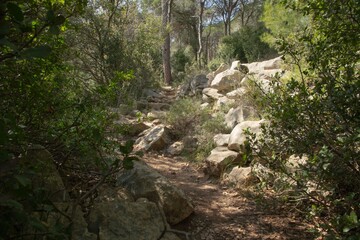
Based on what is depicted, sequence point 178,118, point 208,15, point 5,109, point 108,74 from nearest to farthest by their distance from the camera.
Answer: point 5,109 → point 178,118 → point 108,74 → point 208,15

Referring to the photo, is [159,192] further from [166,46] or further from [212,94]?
[166,46]

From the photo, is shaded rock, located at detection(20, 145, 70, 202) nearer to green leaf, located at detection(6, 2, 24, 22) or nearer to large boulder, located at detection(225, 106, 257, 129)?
green leaf, located at detection(6, 2, 24, 22)

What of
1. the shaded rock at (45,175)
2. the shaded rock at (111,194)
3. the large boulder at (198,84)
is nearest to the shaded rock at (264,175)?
the shaded rock at (111,194)

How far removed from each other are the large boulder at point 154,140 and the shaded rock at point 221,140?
68.7 inches

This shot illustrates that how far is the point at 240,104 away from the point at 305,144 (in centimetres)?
538

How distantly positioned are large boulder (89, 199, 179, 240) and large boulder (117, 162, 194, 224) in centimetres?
92

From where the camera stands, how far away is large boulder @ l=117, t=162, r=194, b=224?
365cm

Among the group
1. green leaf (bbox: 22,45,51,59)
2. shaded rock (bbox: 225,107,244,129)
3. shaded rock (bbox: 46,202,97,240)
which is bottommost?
shaded rock (bbox: 46,202,97,240)

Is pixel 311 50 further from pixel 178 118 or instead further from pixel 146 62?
pixel 146 62

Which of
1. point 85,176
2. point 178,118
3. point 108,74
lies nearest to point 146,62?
point 108,74

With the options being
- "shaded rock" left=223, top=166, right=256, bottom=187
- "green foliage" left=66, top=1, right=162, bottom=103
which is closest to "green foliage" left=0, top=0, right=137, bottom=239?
"shaded rock" left=223, top=166, right=256, bottom=187

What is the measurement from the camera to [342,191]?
10.4ft

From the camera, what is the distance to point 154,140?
26.1 ft

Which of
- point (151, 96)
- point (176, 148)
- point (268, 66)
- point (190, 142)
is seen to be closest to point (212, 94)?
point (268, 66)
